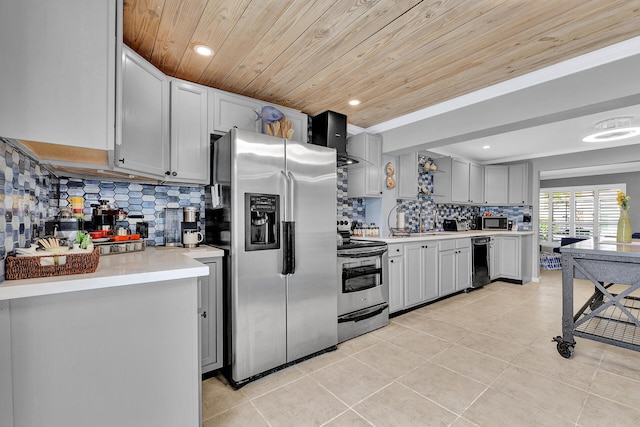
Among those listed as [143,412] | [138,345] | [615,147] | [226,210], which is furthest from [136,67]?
[615,147]

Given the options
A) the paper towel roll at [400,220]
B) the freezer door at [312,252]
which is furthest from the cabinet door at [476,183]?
the freezer door at [312,252]

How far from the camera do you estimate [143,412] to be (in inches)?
50.6

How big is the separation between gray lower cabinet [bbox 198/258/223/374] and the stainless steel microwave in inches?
216

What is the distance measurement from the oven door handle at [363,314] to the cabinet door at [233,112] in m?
1.95

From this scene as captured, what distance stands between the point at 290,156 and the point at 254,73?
0.75m

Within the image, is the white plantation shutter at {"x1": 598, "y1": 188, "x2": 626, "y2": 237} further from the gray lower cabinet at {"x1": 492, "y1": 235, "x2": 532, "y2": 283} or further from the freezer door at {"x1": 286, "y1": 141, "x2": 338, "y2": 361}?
the freezer door at {"x1": 286, "y1": 141, "x2": 338, "y2": 361}

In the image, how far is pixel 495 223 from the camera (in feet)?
18.8

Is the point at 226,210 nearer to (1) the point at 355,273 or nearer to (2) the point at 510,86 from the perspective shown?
(1) the point at 355,273

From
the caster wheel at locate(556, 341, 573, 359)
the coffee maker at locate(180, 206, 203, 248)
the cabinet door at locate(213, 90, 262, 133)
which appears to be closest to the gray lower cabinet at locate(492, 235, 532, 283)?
the caster wheel at locate(556, 341, 573, 359)

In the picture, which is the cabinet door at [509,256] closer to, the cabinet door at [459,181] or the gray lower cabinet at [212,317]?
the cabinet door at [459,181]

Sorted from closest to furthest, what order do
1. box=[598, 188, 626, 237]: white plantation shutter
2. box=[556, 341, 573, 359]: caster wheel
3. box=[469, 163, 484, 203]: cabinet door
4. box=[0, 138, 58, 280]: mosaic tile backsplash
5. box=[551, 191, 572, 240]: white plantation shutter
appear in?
1. box=[0, 138, 58, 280]: mosaic tile backsplash
2. box=[556, 341, 573, 359]: caster wheel
3. box=[469, 163, 484, 203]: cabinet door
4. box=[598, 188, 626, 237]: white plantation shutter
5. box=[551, 191, 572, 240]: white plantation shutter

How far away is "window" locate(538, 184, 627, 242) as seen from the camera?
7.19 m

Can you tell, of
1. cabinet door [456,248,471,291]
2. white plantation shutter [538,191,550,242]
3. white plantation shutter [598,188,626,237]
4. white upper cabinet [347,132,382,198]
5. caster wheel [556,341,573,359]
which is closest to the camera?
caster wheel [556,341,573,359]

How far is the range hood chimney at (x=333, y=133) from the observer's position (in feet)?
9.80
